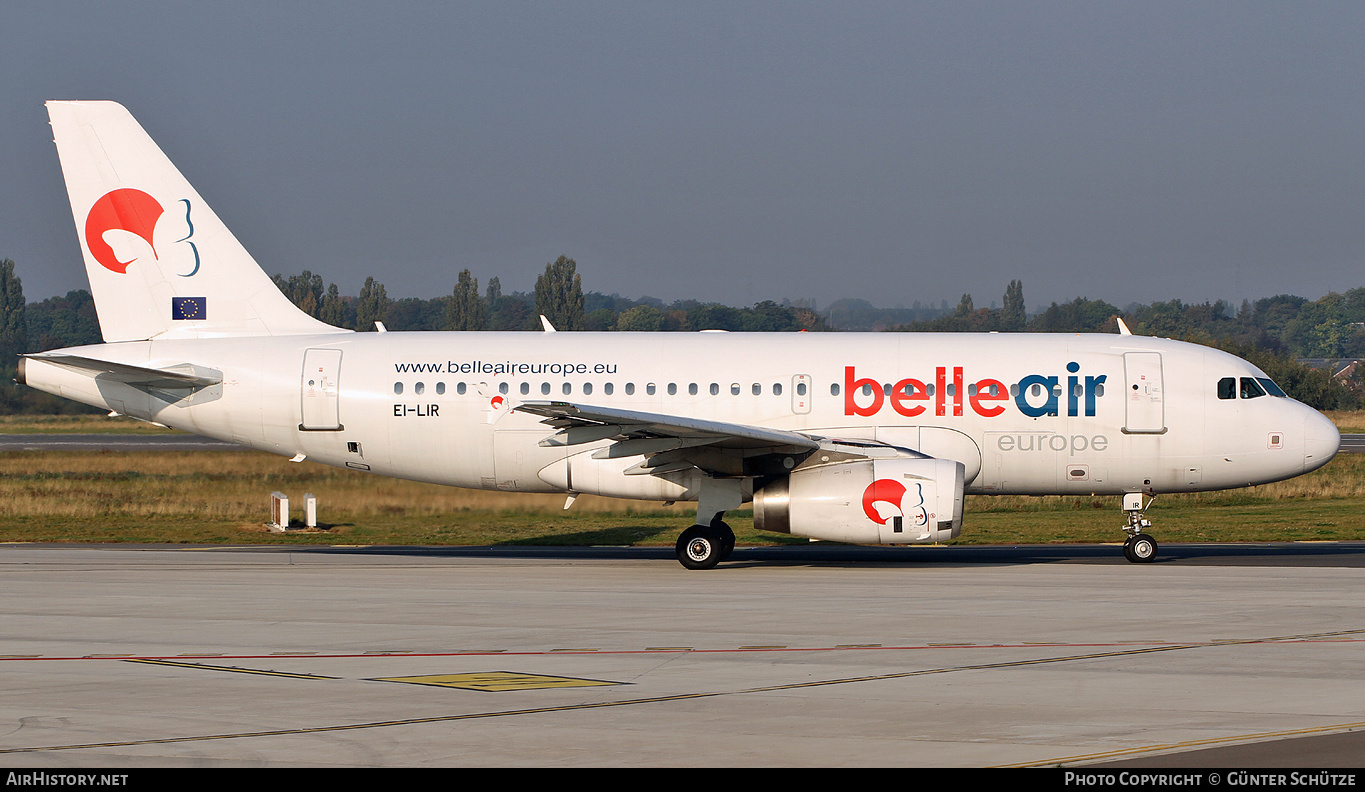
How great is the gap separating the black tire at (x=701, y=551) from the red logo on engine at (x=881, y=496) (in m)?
2.77

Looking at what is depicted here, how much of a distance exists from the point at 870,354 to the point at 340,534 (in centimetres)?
1273

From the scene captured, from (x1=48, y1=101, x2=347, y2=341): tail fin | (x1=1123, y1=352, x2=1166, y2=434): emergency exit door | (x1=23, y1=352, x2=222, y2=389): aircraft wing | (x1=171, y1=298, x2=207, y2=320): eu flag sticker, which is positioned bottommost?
(x1=1123, y1=352, x2=1166, y2=434): emergency exit door

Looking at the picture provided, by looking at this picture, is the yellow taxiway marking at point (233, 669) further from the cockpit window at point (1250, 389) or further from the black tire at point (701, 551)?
the cockpit window at point (1250, 389)

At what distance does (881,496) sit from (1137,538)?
5121 mm

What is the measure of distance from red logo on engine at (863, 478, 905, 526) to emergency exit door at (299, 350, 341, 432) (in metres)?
9.55

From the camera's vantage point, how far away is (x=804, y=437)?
2286cm

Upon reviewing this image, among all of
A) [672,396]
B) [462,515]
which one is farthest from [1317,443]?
[462,515]

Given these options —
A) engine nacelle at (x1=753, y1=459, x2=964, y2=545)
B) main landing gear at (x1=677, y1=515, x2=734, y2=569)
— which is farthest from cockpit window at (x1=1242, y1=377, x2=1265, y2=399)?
main landing gear at (x1=677, y1=515, x2=734, y2=569)

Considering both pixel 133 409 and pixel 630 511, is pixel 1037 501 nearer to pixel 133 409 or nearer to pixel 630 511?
pixel 630 511

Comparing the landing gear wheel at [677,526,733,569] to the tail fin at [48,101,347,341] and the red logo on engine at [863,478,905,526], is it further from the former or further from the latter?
the tail fin at [48,101,347,341]

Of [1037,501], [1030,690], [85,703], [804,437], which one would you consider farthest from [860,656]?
[1037,501]

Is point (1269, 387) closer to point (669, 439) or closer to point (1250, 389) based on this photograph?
point (1250, 389)

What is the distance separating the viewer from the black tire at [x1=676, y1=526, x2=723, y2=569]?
23547 millimetres

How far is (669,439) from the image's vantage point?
23062 mm
